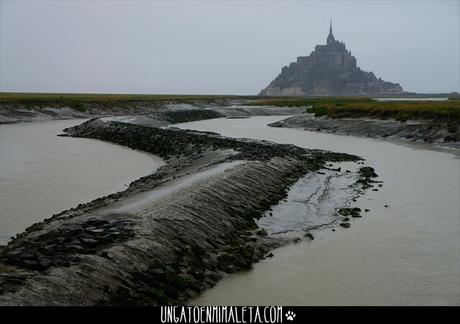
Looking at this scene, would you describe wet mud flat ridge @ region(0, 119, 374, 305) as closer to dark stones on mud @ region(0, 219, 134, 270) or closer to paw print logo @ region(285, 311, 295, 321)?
dark stones on mud @ region(0, 219, 134, 270)

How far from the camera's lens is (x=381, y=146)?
36375 millimetres

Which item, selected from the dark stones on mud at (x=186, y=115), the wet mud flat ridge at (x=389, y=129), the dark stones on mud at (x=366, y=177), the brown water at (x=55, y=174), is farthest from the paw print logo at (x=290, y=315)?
the dark stones on mud at (x=186, y=115)

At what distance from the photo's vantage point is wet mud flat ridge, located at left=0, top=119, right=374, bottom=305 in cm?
824

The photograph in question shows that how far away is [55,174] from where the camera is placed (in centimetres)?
2242

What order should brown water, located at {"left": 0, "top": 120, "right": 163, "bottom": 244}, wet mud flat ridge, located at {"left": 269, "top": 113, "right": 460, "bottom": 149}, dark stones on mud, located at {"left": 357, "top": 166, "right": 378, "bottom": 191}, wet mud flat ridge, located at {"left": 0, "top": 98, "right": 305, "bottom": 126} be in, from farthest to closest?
wet mud flat ridge, located at {"left": 0, "top": 98, "right": 305, "bottom": 126} < wet mud flat ridge, located at {"left": 269, "top": 113, "right": 460, "bottom": 149} < dark stones on mud, located at {"left": 357, "top": 166, "right": 378, "bottom": 191} < brown water, located at {"left": 0, "top": 120, "right": 163, "bottom": 244}

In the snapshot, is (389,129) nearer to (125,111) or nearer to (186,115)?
(186,115)

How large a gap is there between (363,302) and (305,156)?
18.6 m

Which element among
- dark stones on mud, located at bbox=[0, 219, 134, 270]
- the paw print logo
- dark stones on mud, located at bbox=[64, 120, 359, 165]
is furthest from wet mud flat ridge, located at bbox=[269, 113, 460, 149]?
the paw print logo

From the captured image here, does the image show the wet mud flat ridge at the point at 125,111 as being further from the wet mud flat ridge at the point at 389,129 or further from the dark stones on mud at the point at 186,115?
the wet mud flat ridge at the point at 389,129

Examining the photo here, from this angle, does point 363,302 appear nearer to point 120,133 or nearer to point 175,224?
point 175,224

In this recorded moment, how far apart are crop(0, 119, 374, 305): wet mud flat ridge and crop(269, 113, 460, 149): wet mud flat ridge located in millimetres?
22492

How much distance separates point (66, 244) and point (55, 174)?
1360 centimetres

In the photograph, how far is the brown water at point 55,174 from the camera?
15820 millimetres

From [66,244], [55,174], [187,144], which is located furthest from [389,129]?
[66,244]
